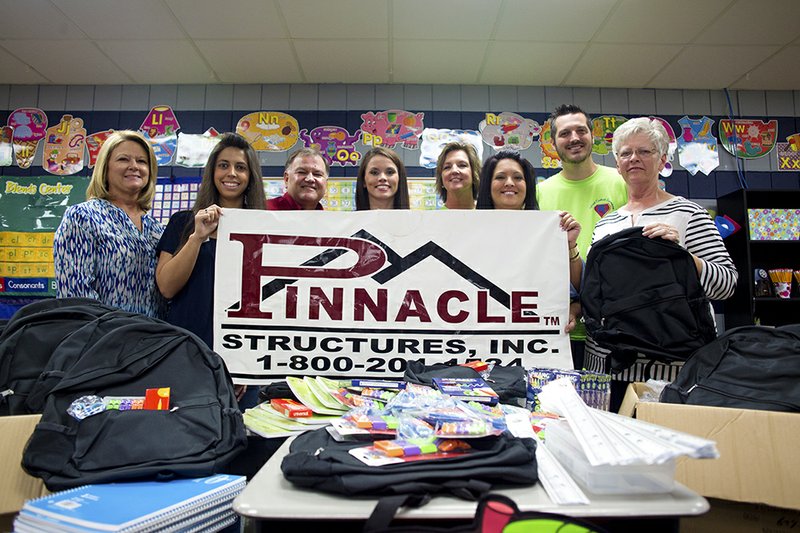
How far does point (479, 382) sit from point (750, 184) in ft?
14.2

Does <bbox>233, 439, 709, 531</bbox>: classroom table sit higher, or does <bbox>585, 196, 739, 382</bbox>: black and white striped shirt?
<bbox>585, 196, 739, 382</bbox>: black and white striped shirt

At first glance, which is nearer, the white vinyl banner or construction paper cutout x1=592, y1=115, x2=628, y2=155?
the white vinyl banner

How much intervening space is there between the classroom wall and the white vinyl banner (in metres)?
2.56

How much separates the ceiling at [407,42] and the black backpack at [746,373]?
2.65m

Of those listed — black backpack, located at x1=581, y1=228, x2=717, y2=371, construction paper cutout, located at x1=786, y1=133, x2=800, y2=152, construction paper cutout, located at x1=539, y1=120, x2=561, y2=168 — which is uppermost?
construction paper cutout, located at x1=786, y1=133, x2=800, y2=152

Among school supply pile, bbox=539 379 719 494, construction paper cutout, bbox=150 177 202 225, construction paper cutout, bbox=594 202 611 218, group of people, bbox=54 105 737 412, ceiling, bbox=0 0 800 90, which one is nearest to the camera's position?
school supply pile, bbox=539 379 719 494

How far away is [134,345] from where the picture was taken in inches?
51.0

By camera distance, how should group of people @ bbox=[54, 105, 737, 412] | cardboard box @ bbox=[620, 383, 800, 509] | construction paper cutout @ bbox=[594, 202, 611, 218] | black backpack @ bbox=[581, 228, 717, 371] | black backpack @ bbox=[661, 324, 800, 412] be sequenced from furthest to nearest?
construction paper cutout @ bbox=[594, 202, 611, 218]
group of people @ bbox=[54, 105, 737, 412]
black backpack @ bbox=[581, 228, 717, 371]
black backpack @ bbox=[661, 324, 800, 412]
cardboard box @ bbox=[620, 383, 800, 509]

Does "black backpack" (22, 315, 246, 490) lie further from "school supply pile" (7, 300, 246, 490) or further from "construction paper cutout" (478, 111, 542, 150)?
"construction paper cutout" (478, 111, 542, 150)

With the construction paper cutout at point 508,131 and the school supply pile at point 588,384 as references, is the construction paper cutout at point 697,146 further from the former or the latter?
the school supply pile at point 588,384

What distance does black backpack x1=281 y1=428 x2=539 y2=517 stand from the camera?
32.3 inches

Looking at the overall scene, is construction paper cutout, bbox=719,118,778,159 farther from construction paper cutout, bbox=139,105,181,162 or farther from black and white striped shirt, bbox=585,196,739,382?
construction paper cutout, bbox=139,105,181,162

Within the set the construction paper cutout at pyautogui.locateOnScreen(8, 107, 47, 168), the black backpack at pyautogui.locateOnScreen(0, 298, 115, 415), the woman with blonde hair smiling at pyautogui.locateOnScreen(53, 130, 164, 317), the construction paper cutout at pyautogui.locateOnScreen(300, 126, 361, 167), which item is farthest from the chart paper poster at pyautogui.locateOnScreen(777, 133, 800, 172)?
the construction paper cutout at pyautogui.locateOnScreen(8, 107, 47, 168)

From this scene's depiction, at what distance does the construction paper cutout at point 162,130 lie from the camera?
4.25 meters
